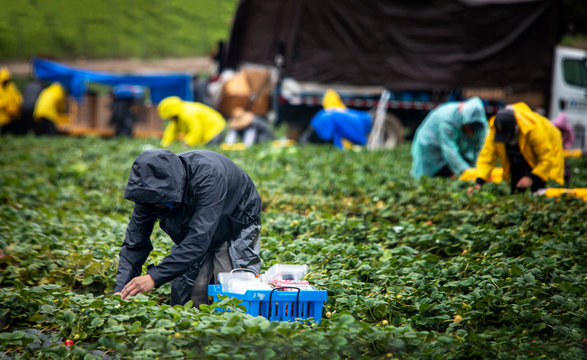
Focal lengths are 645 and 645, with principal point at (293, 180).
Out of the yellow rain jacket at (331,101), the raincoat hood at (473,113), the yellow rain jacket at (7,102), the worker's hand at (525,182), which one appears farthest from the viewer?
the yellow rain jacket at (7,102)

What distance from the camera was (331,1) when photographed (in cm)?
1559

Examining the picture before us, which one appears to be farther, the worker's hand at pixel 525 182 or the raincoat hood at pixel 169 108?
the raincoat hood at pixel 169 108

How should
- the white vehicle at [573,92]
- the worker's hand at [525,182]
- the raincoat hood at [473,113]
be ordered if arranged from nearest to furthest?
the worker's hand at [525,182] < the raincoat hood at [473,113] < the white vehicle at [573,92]

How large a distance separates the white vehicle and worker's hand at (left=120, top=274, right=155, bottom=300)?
1290cm

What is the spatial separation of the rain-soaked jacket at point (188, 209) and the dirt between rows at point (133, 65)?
1139 inches

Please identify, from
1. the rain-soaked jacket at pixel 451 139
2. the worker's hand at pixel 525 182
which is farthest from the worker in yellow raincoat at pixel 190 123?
the worker's hand at pixel 525 182

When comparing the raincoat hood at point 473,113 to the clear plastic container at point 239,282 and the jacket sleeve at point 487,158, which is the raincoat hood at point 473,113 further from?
the clear plastic container at point 239,282

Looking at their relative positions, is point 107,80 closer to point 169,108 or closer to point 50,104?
point 50,104

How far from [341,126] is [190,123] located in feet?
10.8

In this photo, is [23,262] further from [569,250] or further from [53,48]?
[53,48]

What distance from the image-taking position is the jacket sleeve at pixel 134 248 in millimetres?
4137

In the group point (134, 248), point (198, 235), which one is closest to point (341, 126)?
point (134, 248)

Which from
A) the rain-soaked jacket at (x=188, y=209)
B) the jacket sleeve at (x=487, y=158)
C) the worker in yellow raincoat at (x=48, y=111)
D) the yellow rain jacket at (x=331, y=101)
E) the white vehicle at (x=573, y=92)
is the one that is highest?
the white vehicle at (x=573, y=92)

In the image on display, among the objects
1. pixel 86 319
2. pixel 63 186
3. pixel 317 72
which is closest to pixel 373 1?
pixel 317 72
